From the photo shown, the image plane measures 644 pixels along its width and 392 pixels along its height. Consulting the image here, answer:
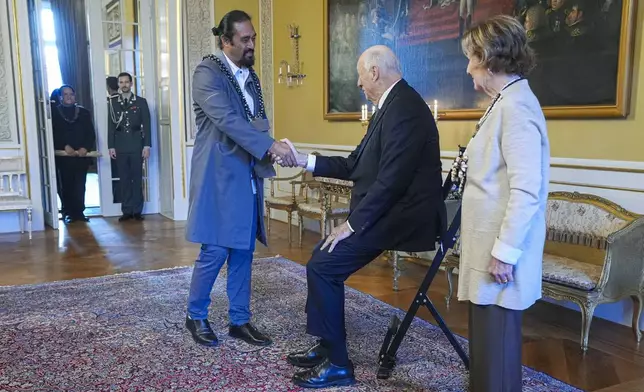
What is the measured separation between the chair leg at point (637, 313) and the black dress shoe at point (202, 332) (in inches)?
86.2

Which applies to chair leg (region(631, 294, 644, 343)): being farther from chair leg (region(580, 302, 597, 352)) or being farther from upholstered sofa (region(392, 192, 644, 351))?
chair leg (region(580, 302, 597, 352))

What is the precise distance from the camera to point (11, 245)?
5180 millimetres

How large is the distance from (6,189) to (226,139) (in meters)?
4.45

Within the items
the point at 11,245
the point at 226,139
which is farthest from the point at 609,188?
the point at 11,245

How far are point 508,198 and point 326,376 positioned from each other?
113cm

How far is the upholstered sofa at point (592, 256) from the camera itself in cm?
271

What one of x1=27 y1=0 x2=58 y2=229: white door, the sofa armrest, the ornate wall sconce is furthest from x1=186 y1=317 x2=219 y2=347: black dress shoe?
x1=27 y1=0 x2=58 y2=229: white door

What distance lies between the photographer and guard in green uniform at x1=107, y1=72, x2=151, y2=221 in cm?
657

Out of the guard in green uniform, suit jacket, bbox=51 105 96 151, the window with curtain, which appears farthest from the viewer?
the window with curtain

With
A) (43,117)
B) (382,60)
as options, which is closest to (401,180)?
(382,60)

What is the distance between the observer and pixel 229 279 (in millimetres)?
2748

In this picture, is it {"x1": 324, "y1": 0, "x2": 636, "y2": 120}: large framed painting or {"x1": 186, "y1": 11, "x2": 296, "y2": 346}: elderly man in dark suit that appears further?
{"x1": 324, "y1": 0, "x2": 636, "y2": 120}: large framed painting

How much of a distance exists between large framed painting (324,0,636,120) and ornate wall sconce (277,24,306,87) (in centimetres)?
65

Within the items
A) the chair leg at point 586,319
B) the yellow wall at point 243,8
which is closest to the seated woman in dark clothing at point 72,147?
the yellow wall at point 243,8
